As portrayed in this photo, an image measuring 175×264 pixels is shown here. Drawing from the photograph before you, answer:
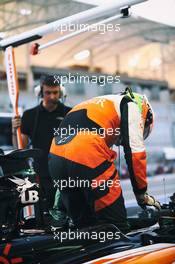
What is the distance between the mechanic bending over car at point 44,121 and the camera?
2.67m

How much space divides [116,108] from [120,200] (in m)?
0.38

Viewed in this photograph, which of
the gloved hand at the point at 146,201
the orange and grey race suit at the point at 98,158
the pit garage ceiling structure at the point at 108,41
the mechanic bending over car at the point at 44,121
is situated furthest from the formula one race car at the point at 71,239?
the pit garage ceiling structure at the point at 108,41

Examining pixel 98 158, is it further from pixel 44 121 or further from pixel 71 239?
pixel 44 121

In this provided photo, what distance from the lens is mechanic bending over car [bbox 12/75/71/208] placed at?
2.67 m

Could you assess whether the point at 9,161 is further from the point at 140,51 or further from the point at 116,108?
Result: the point at 140,51

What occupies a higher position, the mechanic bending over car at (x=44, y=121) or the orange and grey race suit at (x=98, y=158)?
the mechanic bending over car at (x=44, y=121)

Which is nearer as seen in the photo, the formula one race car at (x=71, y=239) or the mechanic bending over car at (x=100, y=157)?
the formula one race car at (x=71, y=239)

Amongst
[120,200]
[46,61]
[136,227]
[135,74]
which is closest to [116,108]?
[120,200]

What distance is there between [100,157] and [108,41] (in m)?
2.55

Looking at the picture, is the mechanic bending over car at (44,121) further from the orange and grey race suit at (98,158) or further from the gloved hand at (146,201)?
the gloved hand at (146,201)

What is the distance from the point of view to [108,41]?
4.25 meters

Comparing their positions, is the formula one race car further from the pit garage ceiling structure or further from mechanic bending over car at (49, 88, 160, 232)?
the pit garage ceiling structure

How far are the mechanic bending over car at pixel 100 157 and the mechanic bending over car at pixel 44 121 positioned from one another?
0.68 meters

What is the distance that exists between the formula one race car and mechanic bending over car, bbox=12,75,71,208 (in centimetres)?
75
